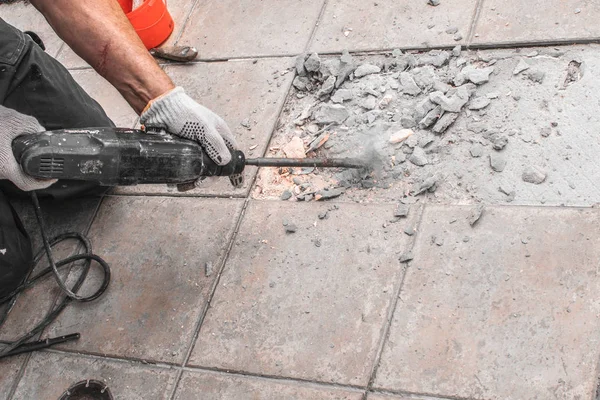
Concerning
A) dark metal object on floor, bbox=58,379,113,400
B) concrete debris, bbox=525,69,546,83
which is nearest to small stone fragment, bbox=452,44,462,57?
concrete debris, bbox=525,69,546,83

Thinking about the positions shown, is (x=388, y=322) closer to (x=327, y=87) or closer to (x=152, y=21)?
(x=327, y=87)

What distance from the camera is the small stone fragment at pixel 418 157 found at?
2.98 metres

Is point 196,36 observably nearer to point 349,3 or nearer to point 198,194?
point 349,3

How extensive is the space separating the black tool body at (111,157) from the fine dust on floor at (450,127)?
2.28ft

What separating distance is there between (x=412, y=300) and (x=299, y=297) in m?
0.49

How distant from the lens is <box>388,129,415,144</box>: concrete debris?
10.1 ft

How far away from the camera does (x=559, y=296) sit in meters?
2.41

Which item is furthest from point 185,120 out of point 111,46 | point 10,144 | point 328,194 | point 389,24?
point 389,24

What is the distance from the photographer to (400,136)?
3.09 meters

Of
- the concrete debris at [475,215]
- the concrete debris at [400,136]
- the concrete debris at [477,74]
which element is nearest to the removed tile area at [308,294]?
the concrete debris at [475,215]

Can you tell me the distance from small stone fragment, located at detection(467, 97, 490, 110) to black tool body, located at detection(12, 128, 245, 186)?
1240 millimetres

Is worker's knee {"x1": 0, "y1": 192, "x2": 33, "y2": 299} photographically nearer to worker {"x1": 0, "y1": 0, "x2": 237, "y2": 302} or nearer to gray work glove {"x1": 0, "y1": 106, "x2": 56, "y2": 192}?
worker {"x1": 0, "y1": 0, "x2": 237, "y2": 302}

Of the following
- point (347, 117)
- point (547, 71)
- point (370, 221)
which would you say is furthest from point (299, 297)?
point (547, 71)

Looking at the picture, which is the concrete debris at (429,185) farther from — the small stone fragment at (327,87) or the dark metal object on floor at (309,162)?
the small stone fragment at (327,87)
